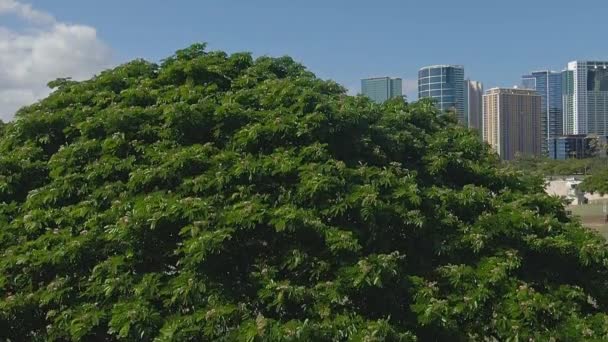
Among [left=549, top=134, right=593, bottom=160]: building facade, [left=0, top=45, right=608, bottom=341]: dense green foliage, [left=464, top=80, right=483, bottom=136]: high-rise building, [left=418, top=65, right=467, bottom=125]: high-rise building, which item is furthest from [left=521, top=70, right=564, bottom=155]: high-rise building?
[left=0, top=45, right=608, bottom=341]: dense green foliage

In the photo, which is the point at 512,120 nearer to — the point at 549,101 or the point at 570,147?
the point at 570,147

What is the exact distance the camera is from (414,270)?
5.70 m

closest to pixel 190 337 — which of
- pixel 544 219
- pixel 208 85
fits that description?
pixel 208 85

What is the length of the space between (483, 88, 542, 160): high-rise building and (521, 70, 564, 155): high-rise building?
2.51 m

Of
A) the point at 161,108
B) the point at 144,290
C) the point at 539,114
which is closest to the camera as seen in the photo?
the point at 144,290

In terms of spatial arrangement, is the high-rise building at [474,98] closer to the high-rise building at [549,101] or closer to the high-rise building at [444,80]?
the high-rise building at [444,80]

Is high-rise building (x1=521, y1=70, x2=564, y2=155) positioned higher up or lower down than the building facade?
higher up

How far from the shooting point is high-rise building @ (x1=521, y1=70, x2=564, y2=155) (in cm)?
10313

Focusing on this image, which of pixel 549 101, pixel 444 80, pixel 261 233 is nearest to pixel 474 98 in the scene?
pixel 444 80

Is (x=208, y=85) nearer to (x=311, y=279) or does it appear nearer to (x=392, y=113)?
(x=392, y=113)

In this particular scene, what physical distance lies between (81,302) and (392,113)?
3758 mm

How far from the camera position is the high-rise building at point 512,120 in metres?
88.1

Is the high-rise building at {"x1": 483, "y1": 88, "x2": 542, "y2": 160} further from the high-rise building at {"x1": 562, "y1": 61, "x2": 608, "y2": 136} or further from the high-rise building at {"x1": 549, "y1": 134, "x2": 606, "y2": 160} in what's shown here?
the high-rise building at {"x1": 562, "y1": 61, "x2": 608, "y2": 136}

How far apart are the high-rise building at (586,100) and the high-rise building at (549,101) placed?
83.8 inches
